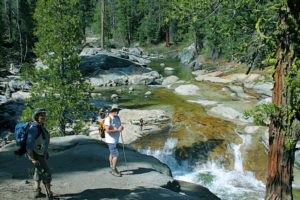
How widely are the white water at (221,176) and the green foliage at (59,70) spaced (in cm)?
589

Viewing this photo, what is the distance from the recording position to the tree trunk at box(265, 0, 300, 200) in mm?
8836

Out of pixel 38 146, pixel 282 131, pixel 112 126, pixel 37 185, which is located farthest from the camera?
pixel 112 126

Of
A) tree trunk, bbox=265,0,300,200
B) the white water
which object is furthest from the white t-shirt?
the white water

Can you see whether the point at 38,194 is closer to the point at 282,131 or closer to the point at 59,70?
the point at 282,131

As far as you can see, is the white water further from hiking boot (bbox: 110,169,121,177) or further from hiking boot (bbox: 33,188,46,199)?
A: hiking boot (bbox: 33,188,46,199)

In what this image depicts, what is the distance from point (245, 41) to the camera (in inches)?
412

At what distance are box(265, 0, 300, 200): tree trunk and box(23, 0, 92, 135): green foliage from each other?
11.1 meters

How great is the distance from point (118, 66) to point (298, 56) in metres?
43.0

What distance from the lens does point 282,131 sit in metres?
9.22

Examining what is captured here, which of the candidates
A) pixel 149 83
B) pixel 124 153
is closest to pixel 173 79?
pixel 149 83

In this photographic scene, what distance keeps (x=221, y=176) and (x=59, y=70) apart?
9.75 meters

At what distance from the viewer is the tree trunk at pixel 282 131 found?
8.84m

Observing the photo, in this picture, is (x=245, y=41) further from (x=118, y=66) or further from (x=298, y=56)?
(x=118, y=66)

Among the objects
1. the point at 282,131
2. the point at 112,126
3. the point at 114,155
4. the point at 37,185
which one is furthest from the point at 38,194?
the point at 282,131
